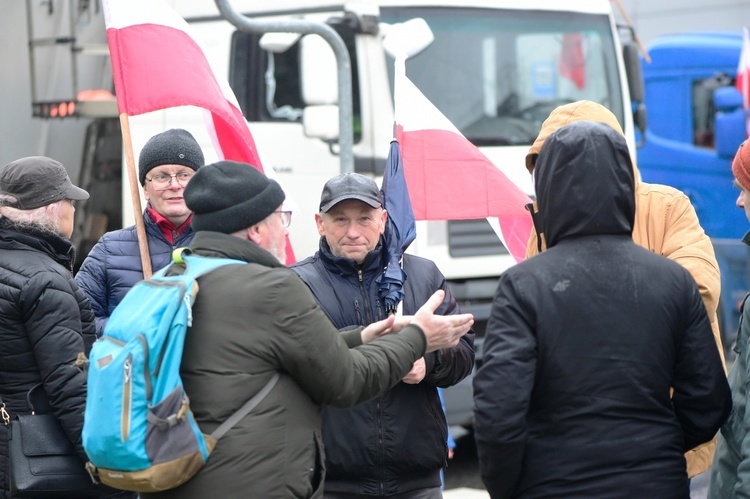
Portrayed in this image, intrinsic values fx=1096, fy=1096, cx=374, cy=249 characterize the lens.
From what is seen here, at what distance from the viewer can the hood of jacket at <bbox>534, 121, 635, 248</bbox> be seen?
275cm

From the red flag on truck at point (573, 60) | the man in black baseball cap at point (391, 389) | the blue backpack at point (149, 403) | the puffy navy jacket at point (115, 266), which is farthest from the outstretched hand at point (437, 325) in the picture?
the red flag on truck at point (573, 60)

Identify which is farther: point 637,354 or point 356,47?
point 356,47

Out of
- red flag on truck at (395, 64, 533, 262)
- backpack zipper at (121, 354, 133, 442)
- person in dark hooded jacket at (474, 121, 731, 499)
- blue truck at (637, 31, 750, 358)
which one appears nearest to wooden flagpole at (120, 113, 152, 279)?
red flag on truck at (395, 64, 533, 262)

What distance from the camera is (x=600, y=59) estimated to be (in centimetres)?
844

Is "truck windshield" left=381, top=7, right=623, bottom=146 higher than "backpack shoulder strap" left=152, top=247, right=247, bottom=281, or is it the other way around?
"truck windshield" left=381, top=7, right=623, bottom=146

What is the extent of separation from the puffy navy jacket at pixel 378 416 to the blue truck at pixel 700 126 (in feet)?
24.9

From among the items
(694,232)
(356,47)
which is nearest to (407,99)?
(694,232)

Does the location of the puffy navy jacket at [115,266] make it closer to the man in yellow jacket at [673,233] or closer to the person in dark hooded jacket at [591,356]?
the man in yellow jacket at [673,233]

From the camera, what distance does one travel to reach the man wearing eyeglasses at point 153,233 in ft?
13.5

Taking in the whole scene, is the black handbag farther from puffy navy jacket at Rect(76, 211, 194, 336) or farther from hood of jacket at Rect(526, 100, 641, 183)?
hood of jacket at Rect(526, 100, 641, 183)

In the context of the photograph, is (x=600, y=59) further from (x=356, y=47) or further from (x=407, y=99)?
(x=407, y=99)

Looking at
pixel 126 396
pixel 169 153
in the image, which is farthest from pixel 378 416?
pixel 169 153

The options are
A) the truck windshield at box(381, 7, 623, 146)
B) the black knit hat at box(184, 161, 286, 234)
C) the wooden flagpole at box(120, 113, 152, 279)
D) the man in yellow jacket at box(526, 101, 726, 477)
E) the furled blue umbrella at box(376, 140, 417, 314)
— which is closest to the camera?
the black knit hat at box(184, 161, 286, 234)

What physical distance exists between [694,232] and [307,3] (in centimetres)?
489
